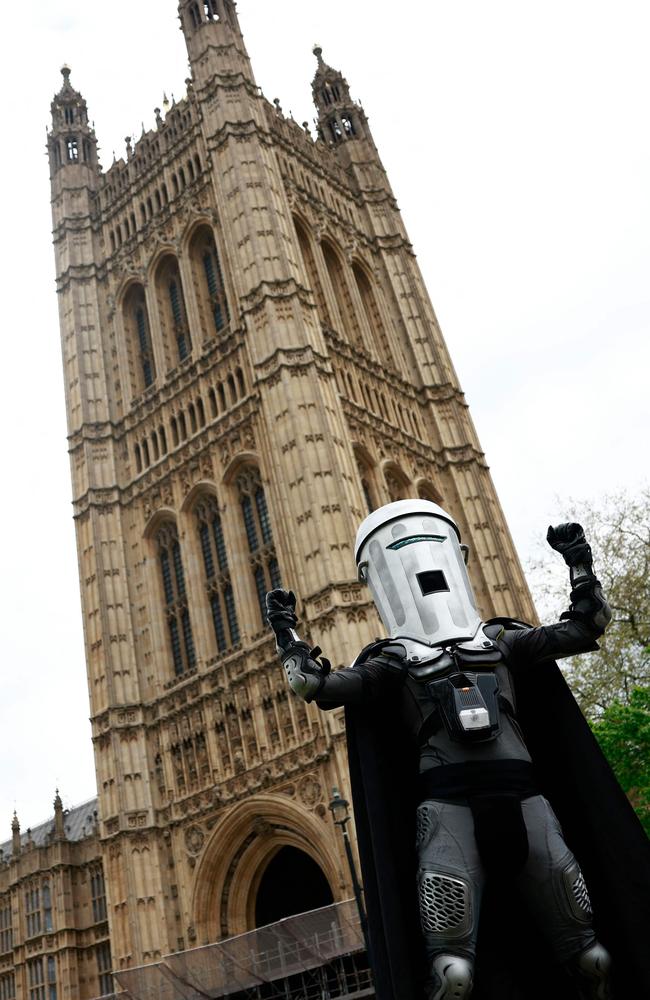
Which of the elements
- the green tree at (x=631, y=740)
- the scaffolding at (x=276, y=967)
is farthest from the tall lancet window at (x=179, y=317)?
the green tree at (x=631, y=740)

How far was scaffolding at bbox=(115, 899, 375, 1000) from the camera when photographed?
1619cm

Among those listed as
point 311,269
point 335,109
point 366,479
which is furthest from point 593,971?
point 335,109

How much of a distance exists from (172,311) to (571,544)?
2616 cm

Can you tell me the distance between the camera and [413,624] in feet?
13.7

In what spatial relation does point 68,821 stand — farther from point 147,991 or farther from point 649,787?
point 649,787

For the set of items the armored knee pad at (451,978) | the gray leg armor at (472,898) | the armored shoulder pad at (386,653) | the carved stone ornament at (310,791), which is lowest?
the armored knee pad at (451,978)

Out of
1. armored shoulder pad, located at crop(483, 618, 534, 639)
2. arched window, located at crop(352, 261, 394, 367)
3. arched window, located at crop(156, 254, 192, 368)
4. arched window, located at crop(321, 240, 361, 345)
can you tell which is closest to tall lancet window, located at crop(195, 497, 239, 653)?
arched window, located at crop(156, 254, 192, 368)

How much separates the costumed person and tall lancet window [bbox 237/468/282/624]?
57.1ft

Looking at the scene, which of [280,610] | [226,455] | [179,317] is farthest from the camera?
[179,317]

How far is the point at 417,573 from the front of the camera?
4.28 m

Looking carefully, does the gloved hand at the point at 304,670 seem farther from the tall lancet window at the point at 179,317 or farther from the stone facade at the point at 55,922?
the stone facade at the point at 55,922

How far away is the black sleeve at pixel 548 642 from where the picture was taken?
13.0 ft

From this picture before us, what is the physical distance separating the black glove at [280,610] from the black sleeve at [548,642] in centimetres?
96

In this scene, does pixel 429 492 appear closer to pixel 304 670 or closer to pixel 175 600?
pixel 175 600
